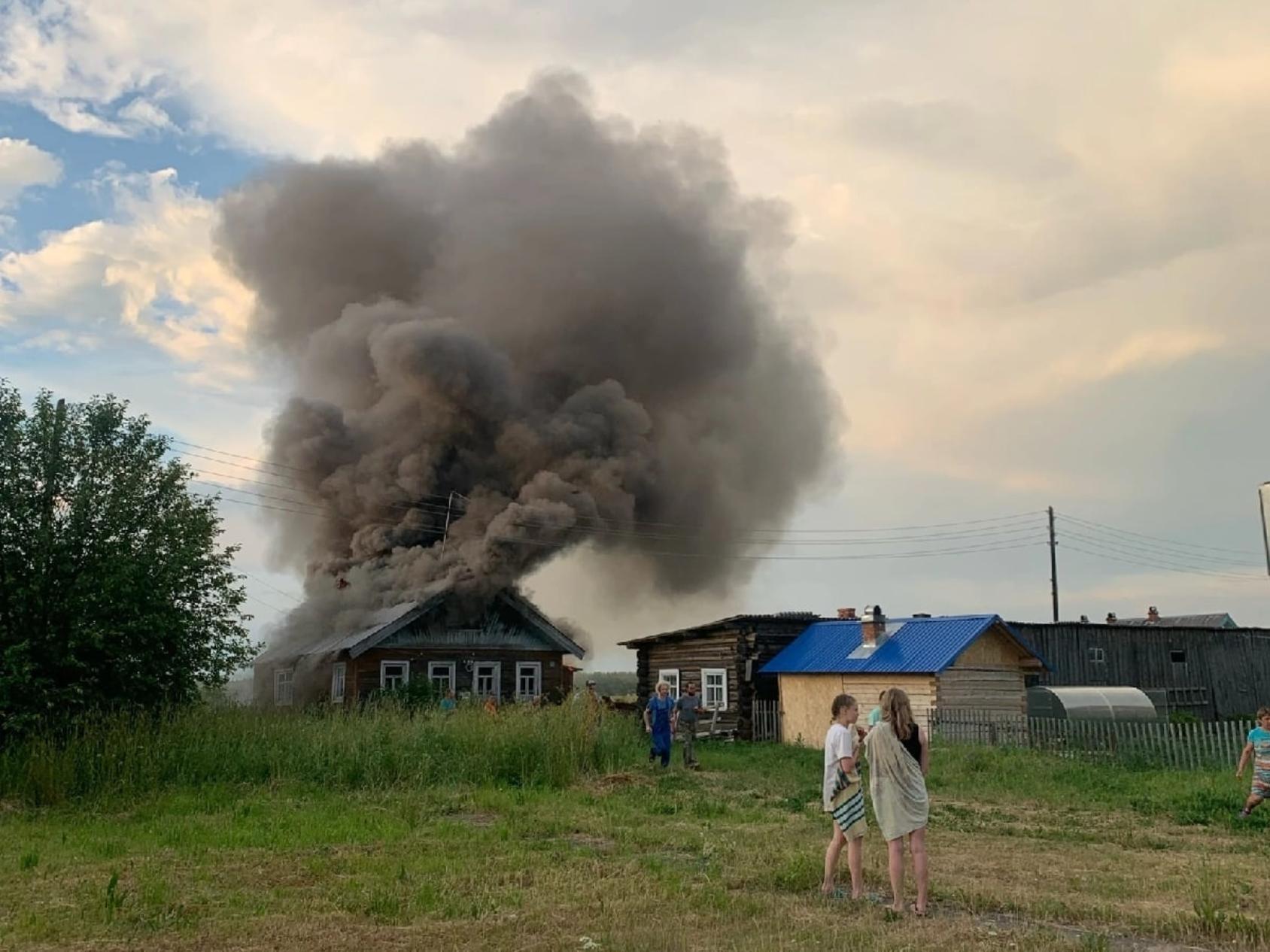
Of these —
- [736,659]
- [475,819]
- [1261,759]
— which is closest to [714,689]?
[736,659]

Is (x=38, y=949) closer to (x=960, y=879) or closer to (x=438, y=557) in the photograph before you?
(x=960, y=879)

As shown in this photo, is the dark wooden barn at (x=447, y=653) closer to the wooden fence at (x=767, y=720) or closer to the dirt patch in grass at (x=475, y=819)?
the wooden fence at (x=767, y=720)

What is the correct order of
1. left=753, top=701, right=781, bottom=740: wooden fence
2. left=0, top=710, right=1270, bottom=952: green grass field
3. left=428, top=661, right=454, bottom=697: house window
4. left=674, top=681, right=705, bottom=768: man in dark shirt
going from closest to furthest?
1. left=0, top=710, right=1270, bottom=952: green grass field
2. left=674, top=681, right=705, bottom=768: man in dark shirt
3. left=753, top=701, right=781, bottom=740: wooden fence
4. left=428, top=661, right=454, bottom=697: house window

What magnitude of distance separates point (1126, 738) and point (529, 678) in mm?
17998

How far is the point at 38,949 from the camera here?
6617 millimetres

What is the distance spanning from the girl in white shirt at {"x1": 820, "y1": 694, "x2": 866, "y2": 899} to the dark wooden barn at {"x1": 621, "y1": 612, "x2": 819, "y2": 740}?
2109cm

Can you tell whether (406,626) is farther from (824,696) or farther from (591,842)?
(591,842)

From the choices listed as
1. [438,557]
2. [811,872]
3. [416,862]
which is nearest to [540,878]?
[416,862]

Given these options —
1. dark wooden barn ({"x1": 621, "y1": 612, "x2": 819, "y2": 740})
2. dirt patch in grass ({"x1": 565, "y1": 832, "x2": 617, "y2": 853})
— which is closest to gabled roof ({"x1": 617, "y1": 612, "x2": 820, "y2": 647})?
dark wooden barn ({"x1": 621, "y1": 612, "x2": 819, "y2": 740})

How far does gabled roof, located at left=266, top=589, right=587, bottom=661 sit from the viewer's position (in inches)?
1135

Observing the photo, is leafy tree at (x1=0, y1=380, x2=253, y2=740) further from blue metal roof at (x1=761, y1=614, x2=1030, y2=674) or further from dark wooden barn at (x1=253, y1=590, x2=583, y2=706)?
blue metal roof at (x1=761, y1=614, x2=1030, y2=674)

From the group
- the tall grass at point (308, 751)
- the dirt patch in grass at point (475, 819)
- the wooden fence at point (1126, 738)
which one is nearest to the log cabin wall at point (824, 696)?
the wooden fence at point (1126, 738)

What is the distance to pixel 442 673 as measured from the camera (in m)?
Result: 30.4

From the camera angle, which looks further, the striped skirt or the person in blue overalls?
the person in blue overalls
